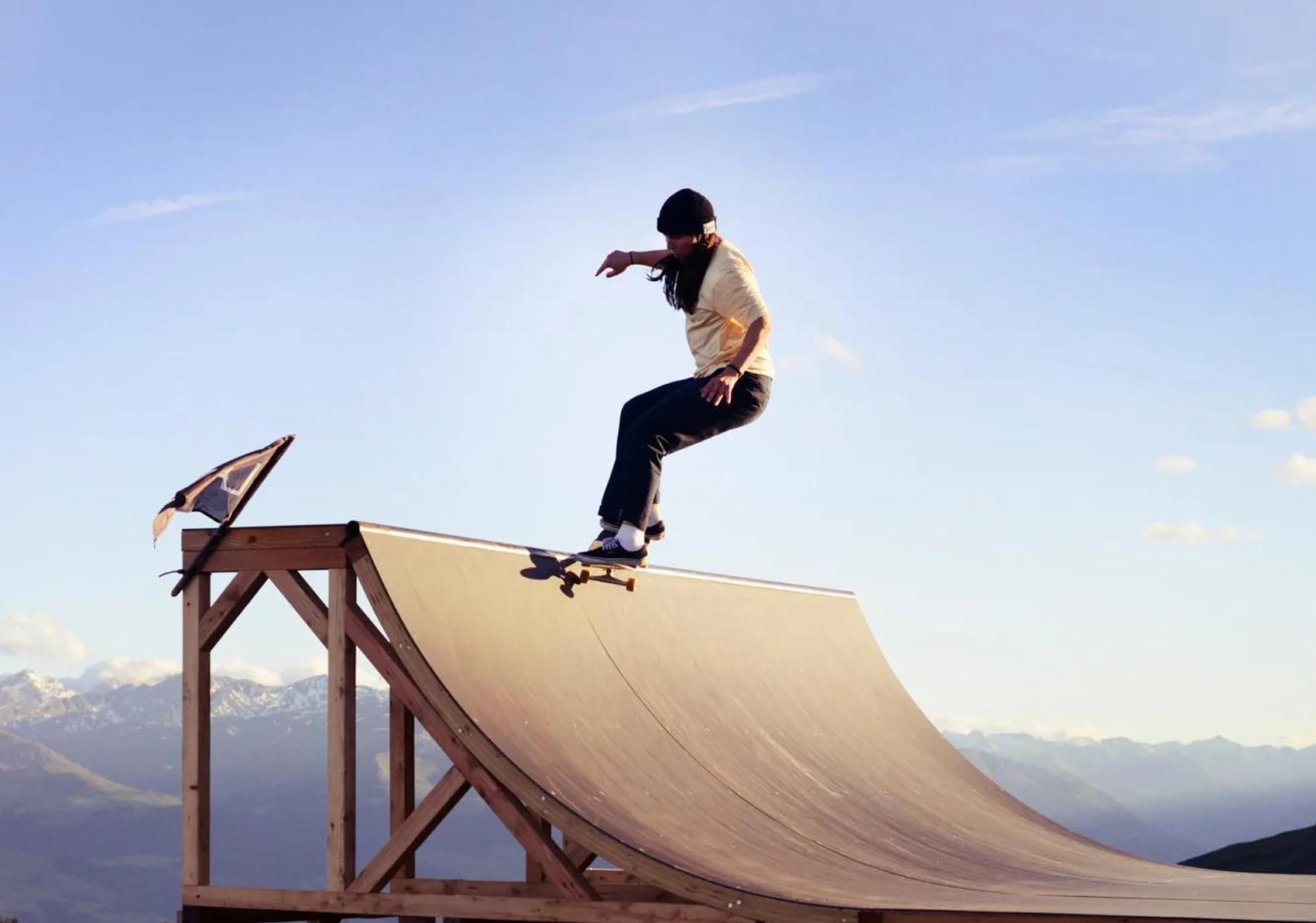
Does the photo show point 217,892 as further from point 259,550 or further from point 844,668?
point 844,668

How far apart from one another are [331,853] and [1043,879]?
499cm

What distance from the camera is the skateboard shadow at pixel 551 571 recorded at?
32.6ft

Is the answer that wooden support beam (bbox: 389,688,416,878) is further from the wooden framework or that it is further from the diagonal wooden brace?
the diagonal wooden brace

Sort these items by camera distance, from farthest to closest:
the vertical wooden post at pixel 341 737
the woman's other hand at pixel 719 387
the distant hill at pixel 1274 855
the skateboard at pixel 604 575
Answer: the distant hill at pixel 1274 855
the skateboard at pixel 604 575
the woman's other hand at pixel 719 387
the vertical wooden post at pixel 341 737

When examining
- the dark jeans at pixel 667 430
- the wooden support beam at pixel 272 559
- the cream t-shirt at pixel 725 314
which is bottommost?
the wooden support beam at pixel 272 559

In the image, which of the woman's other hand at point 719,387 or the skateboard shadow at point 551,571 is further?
the skateboard shadow at point 551,571

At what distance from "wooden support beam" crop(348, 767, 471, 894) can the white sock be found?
2.11m

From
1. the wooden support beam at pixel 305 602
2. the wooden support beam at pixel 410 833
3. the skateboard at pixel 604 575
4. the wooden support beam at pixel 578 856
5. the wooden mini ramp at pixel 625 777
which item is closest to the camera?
the wooden mini ramp at pixel 625 777

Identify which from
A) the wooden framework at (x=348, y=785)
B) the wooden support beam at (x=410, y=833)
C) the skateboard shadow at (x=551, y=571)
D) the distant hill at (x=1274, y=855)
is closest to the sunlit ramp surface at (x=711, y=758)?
the skateboard shadow at (x=551, y=571)

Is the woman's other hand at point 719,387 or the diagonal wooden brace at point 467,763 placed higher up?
the woman's other hand at point 719,387

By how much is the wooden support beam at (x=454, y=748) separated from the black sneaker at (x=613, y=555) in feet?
6.24

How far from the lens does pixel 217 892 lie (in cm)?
902

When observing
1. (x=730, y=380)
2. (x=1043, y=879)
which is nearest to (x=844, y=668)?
(x=1043, y=879)

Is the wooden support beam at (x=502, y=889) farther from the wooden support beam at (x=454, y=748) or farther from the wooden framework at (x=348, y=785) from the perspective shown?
the wooden support beam at (x=454, y=748)
